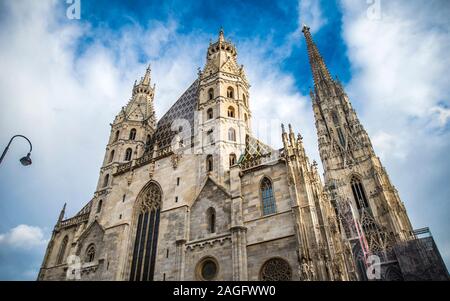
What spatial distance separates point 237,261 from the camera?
52.0 feet

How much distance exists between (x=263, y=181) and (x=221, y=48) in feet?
58.0

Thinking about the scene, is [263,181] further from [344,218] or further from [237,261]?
[344,218]

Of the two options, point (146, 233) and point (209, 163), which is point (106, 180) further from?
point (209, 163)

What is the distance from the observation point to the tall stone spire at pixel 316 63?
197 feet

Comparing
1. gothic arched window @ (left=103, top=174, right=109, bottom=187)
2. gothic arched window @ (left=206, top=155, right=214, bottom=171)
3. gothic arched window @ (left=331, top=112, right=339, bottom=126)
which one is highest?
gothic arched window @ (left=331, top=112, right=339, bottom=126)

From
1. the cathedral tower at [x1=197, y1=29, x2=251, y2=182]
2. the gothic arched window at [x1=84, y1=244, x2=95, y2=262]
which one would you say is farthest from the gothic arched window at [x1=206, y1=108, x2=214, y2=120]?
the gothic arched window at [x1=84, y1=244, x2=95, y2=262]

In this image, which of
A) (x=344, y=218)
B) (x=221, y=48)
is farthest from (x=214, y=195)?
(x=344, y=218)

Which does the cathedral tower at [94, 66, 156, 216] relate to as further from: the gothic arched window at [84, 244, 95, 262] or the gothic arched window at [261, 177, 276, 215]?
the gothic arched window at [261, 177, 276, 215]

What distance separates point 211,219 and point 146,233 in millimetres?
5431

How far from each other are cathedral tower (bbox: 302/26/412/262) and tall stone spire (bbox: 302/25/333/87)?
1.58 metres

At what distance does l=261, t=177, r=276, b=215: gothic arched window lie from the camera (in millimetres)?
17425

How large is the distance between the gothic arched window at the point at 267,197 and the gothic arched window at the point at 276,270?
2.90m

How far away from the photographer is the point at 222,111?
24.2 metres

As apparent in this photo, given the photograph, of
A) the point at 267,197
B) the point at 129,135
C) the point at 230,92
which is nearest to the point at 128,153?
the point at 129,135
